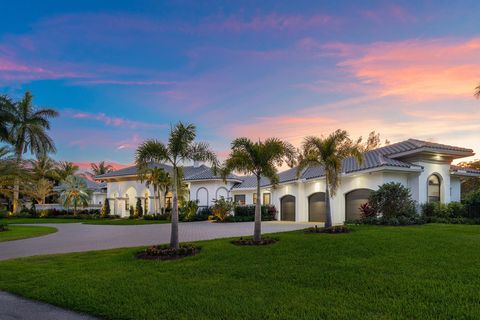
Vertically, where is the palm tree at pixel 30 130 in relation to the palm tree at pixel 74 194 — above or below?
above

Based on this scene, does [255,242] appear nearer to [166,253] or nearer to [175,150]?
[166,253]

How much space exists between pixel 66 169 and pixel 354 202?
5044cm

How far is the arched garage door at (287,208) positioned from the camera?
27375 mm

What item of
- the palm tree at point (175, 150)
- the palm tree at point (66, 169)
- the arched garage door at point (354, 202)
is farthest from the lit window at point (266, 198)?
the palm tree at point (66, 169)

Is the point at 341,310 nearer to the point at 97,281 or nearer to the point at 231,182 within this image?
the point at 97,281

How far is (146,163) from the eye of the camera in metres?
11.7

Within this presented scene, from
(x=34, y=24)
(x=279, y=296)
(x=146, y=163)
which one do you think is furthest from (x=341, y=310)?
(x=34, y=24)

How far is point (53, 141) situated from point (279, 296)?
137 ft

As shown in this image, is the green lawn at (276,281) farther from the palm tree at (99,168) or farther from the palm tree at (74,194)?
the palm tree at (99,168)

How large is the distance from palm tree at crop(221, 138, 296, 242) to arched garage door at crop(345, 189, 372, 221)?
9.71 m

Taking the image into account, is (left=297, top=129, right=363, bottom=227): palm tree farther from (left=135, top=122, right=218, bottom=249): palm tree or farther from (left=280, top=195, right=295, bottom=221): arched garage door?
(left=280, top=195, right=295, bottom=221): arched garage door

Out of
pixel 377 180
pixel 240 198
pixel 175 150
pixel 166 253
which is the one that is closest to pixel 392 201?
pixel 377 180

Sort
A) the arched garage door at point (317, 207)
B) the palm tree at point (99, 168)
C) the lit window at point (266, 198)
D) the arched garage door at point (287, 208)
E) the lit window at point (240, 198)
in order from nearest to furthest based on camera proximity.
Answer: the arched garage door at point (317, 207), the arched garage door at point (287, 208), the lit window at point (266, 198), the lit window at point (240, 198), the palm tree at point (99, 168)

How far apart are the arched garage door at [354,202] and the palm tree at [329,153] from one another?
6082mm
